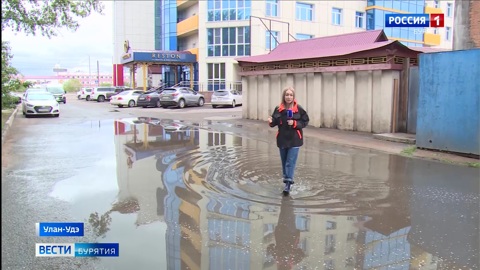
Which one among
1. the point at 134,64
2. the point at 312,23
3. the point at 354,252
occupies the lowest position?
the point at 354,252

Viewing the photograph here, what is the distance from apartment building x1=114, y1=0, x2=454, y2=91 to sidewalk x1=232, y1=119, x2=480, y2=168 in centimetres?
2038

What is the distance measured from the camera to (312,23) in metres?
43.3

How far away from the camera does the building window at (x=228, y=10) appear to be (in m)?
39.4

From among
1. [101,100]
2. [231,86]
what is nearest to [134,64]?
[101,100]

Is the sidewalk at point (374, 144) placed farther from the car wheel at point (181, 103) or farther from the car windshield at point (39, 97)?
→ the car wheel at point (181, 103)

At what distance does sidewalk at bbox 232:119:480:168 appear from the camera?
9.61 meters

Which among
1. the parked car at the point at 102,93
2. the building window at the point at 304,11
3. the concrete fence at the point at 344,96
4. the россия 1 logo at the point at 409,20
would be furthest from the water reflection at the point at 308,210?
the building window at the point at 304,11

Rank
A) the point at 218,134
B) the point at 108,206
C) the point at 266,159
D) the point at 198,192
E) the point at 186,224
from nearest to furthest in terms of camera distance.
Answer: the point at 186,224
the point at 108,206
the point at 198,192
the point at 266,159
the point at 218,134

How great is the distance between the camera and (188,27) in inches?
1731

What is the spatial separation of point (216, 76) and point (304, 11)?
A: 11.3 metres

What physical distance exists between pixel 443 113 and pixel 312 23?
34.9 meters

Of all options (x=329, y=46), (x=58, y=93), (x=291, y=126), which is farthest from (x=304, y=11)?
(x=291, y=126)

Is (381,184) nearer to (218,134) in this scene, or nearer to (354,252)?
(354,252)

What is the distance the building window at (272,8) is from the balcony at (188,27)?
716 centimetres
